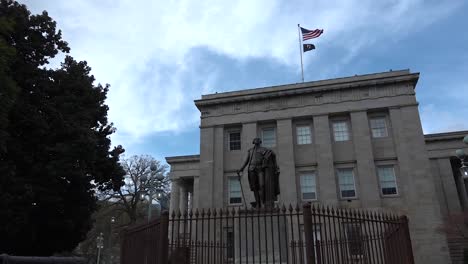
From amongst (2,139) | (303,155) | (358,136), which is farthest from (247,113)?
(2,139)

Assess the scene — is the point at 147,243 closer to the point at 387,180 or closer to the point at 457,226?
the point at 457,226

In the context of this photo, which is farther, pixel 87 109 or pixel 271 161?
pixel 87 109

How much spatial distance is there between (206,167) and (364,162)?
1168 centimetres

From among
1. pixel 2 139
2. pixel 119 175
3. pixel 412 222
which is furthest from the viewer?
pixel 412 222

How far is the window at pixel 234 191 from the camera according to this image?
29.3 metres

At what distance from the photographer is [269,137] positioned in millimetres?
30953

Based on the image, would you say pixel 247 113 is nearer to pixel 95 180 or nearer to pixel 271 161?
pixel 95 180

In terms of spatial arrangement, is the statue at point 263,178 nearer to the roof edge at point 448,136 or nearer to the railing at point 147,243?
the railing at point 147,243

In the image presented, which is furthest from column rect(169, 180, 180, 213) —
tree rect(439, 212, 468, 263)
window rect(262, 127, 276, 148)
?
tree rect(439, 212, 468, 263)

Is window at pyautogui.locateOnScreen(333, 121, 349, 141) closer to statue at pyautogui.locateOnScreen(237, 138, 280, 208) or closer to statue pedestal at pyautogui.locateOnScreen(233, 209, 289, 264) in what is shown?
statue pedestal at pyautogui.locateOnScreen(233, 209, 289, 264)

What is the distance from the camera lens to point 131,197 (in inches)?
1663

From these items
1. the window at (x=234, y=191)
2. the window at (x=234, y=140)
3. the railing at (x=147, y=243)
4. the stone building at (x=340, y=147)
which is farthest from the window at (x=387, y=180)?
the railing at (x=147, y=243)

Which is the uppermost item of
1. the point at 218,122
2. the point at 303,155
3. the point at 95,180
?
the point at 218,122

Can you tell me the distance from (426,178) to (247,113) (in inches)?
538
